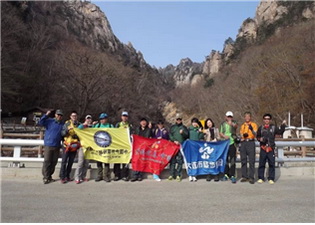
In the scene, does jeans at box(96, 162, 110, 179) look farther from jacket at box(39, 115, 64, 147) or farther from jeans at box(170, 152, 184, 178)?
jeans at box(170, 152, 184, 178)

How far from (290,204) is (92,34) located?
115475 mm

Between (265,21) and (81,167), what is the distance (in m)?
93.5

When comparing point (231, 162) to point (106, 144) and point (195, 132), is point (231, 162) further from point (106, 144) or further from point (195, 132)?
point (106, 144)

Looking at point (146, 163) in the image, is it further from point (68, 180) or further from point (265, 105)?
point (265, 105)

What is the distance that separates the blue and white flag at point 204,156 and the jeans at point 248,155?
0.50 meters

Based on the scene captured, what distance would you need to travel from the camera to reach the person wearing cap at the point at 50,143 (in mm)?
8359

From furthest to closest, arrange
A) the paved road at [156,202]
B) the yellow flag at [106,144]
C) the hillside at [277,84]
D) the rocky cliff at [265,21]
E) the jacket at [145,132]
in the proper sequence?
the rocky cliff at [265,21] → the hillside at [277,84] → the jacket at [145,132] → the yellow flag at [106,144] → the paved road at [156,202]

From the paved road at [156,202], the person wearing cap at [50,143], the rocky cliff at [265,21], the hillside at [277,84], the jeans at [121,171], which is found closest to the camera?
the paved road at [156,202]

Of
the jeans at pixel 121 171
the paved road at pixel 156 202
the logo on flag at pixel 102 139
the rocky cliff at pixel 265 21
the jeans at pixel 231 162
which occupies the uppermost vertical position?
the rocky cliff at pixel 265 21

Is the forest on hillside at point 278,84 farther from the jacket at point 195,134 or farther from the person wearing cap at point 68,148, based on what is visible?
the person wearing cap at point 68,148

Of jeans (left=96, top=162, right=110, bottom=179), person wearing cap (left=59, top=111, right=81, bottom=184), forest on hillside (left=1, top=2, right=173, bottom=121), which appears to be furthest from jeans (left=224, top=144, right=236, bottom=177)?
forest on hillside (left=1, top=2, right=173, bottom=121)

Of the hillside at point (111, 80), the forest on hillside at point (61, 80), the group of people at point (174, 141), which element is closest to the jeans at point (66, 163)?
the group of people at point (174, 141)

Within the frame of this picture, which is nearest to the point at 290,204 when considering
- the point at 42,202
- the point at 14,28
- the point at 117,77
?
the point at 42,202

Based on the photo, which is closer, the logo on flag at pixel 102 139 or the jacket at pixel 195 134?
the logo on flag at pixel 102 139
